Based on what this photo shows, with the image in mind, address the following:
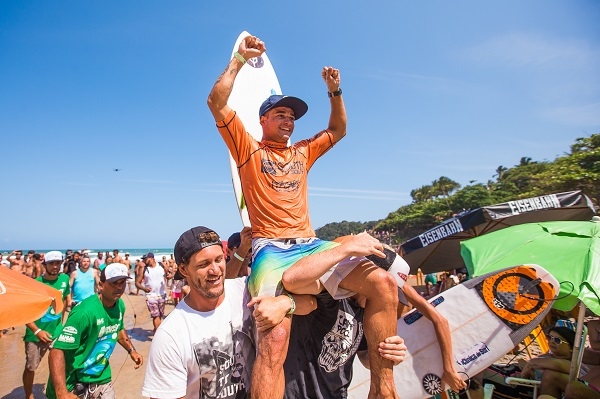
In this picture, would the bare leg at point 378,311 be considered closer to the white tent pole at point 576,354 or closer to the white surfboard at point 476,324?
the white surfboard at point 476,324

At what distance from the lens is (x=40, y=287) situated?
9.95 ft

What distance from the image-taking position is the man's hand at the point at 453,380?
2877 mm

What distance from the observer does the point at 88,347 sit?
10.8ft

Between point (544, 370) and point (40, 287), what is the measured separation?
569 cm

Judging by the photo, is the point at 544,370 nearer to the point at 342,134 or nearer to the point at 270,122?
the point at 342,134

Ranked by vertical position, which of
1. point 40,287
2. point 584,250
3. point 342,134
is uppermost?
point 342,134

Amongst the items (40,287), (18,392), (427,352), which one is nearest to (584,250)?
(427,352)

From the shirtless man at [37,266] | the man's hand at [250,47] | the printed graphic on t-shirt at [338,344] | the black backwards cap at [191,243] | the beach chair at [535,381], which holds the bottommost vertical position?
the beach chair at [535,381]

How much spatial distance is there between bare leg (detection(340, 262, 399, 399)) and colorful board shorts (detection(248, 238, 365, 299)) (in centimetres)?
7

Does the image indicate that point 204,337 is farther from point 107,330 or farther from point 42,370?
point 42,370

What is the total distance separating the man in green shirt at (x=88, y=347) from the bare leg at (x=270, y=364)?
88.6 inches

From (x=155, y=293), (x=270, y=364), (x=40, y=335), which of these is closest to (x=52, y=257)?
(x=40, y=335)

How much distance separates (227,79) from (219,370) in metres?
1.74

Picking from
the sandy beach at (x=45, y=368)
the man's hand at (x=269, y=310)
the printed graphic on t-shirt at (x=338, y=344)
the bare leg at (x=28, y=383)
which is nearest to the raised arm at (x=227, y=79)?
the man's hand at (x=269, y=310)
